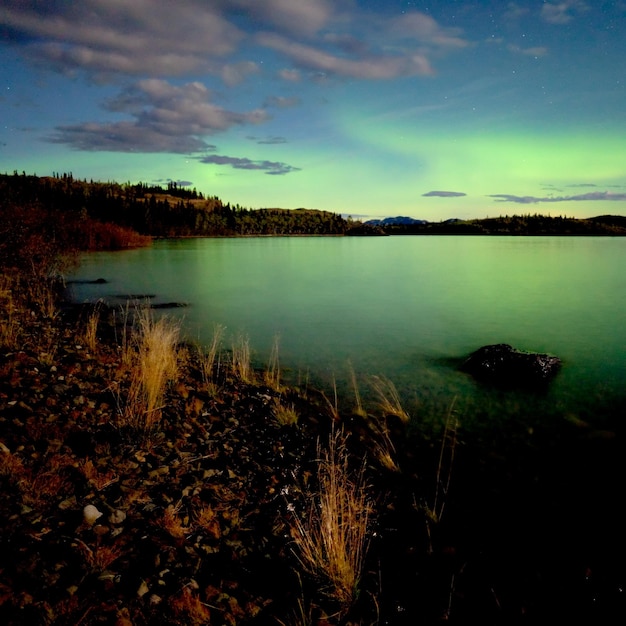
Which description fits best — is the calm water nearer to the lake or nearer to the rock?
the lake

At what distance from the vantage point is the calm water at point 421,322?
12.2 metres

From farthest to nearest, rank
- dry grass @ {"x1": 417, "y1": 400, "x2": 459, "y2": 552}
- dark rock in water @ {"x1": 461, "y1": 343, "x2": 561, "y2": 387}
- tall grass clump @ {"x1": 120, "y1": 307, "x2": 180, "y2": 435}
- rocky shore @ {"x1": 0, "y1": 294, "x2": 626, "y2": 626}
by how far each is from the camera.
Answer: dark rock in water @ {"x1": 461, "y1": 343, "x2": 561, "y2": 387}
tall grass clump @ {"x1": 120, "y1": 307, "x2": 180, "y2": 435}
dry grass @ {"x1": 417, "y1": 400, "x2": 459, "y2": 552}
rocky shore @ {"x1": 0, "y1": 294, "x2": 626, "y2": 626}

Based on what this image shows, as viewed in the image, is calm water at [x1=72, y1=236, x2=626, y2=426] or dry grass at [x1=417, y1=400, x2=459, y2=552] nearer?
dry grass at [x1=417, y1=400, x2=459, y2=552]

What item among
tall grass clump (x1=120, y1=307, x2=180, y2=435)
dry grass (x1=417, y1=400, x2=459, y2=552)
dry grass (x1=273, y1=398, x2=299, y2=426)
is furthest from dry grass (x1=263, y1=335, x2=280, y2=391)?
dry grass (x1=417, y1=400, x2=459, y2=552)

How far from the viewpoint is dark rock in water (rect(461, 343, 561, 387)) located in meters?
13.0

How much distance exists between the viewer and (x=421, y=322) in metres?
23.6

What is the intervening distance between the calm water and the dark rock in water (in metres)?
0.55

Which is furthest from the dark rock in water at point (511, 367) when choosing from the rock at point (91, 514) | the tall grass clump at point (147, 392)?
the rock at point (91, 514)

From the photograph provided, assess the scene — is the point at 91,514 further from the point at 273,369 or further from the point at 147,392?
the point at 273,369

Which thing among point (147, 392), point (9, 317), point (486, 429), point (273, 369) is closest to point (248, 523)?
point (147, 392)

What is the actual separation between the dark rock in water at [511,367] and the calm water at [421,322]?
1.79ft

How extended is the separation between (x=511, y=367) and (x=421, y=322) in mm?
10211

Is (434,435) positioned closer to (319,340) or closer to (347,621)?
(347,621)

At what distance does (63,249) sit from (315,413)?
94.7 ft
